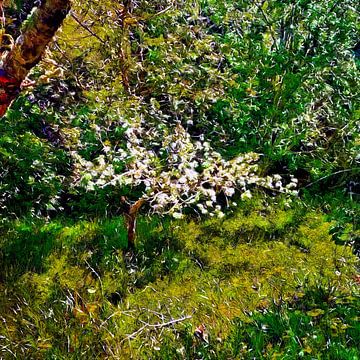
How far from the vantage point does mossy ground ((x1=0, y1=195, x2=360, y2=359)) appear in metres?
2.37

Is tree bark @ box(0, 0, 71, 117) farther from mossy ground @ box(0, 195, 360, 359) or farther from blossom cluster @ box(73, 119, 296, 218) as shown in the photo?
mossy ground @ box(0, 195, 360, 359)

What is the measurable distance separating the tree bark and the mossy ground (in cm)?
138

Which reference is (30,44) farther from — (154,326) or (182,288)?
(182,288)

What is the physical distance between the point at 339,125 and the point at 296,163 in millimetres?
484

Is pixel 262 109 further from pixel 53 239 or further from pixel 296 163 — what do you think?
pixel 53 239

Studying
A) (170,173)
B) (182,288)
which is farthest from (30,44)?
(182,288)

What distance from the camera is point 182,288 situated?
293cm

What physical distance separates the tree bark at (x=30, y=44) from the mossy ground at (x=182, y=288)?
1384mm

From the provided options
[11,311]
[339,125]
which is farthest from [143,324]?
[339,125]

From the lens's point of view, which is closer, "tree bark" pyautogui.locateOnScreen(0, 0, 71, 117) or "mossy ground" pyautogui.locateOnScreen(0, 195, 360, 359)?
"tree bark" pyautogui.locateOnScreen(0, 0, 71, 117)

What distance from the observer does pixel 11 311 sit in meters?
2.66

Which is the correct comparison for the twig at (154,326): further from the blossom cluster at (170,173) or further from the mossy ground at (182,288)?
the blossom cluster at (170,173)

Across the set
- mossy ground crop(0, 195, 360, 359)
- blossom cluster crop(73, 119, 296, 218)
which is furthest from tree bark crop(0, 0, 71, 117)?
mossy ground crop(0, 195, 360, 359)

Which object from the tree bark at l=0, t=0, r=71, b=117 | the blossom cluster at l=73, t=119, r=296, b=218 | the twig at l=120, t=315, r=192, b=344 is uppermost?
the tree bark at l=0, t=0, r=71, b=117
